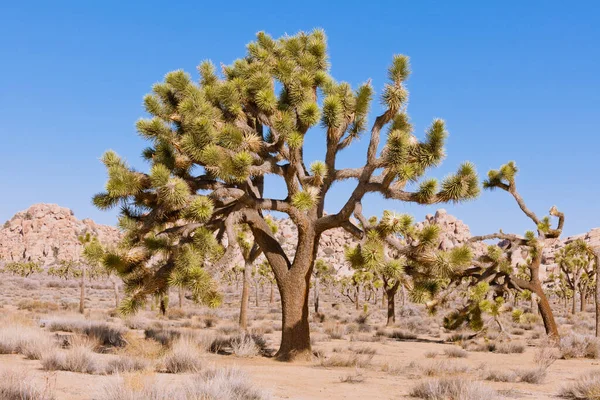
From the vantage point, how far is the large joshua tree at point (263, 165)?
1076cm

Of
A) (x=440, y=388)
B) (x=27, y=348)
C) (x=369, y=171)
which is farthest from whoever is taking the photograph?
(x=369, y=171)

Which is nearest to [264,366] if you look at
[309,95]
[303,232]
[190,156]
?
[303,232]

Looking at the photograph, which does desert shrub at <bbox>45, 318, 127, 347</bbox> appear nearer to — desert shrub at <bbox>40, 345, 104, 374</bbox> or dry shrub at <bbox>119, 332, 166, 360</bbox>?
dry shrub at <bbox>119, 332, 166, 360</bbox>

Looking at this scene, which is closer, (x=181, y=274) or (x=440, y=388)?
(x=440, y=388)

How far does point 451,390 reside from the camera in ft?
24.6

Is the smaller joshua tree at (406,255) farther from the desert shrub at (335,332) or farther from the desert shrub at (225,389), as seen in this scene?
the desert shrub at (335,332)

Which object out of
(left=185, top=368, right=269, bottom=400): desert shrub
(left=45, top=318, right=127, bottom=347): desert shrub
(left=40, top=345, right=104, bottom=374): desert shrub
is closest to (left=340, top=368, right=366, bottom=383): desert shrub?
(left=185, top=368, right=269, bottom=400): desert shrub

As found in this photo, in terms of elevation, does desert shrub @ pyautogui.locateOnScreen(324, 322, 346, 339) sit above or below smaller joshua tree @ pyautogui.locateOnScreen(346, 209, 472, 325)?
below

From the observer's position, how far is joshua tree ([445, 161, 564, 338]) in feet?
52.3

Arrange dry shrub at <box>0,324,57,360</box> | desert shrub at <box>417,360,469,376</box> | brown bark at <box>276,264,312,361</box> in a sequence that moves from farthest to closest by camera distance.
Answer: brown bark at <box>276,264,312,361</box>, desert shrub at <box>417,360,469,376</box>, dry shrub at <box>0,324,57,360</box>

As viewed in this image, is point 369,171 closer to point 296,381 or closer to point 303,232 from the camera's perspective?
point 303,232

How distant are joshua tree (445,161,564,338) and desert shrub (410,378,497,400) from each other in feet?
26.2

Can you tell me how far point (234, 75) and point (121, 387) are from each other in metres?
9.05

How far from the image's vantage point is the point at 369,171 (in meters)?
11.6
